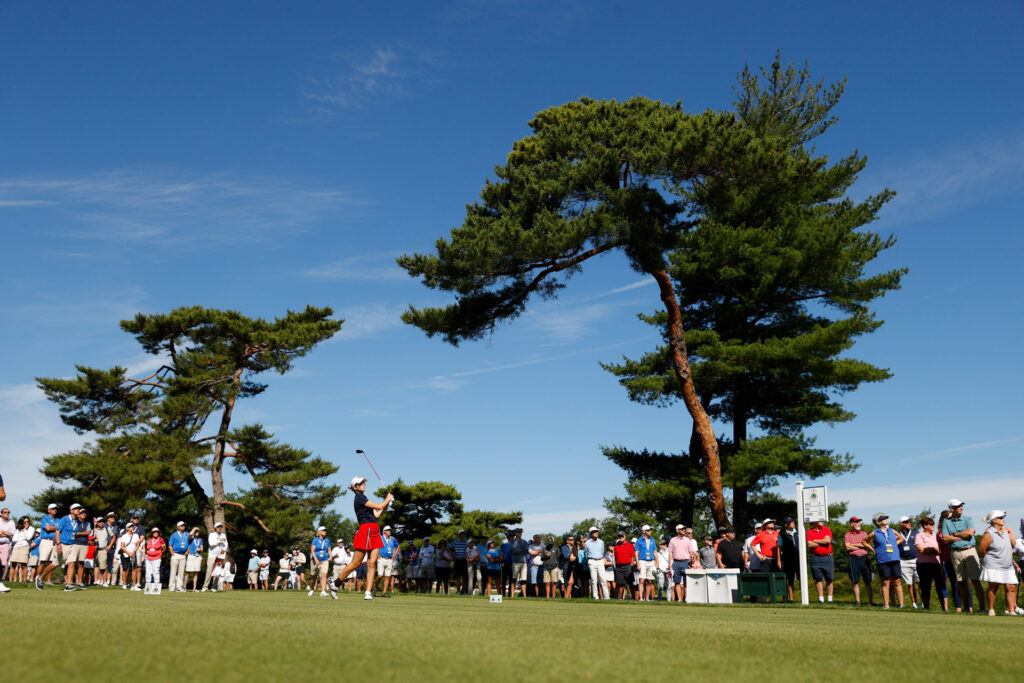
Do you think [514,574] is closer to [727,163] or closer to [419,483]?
[727,163]

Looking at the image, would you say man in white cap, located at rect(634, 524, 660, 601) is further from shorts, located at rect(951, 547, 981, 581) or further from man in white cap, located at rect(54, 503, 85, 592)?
man in white cap, located at rect(54, 503, 85, 592)

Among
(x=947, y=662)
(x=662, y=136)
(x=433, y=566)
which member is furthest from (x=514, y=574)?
(x=947, y=662)

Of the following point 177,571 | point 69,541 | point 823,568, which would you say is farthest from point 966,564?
point 69,541

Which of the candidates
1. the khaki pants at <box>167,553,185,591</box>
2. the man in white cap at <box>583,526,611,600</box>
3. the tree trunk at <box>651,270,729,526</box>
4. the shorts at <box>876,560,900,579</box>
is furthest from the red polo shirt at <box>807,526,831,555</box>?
the khaki pants at <box>167,553,185,591</box>

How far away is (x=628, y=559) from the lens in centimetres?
2114

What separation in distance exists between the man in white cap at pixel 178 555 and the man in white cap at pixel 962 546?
16259 millimetres

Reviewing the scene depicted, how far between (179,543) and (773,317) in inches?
894

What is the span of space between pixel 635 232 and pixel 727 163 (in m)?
3.31

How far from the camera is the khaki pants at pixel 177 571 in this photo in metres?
20.4

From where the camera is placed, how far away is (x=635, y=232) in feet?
82.7

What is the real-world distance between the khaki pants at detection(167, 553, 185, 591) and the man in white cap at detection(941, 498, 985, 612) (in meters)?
16.7

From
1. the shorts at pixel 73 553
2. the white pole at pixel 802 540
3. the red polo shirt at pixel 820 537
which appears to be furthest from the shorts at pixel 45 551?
the red polo shirt at pixel 820 537

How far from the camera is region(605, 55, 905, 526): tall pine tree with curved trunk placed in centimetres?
2961

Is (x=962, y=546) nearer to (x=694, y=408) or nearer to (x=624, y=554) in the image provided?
(x=624, y=554)
